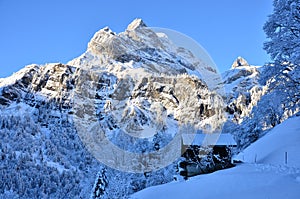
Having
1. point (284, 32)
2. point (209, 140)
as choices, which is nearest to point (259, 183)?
point (284, 32)

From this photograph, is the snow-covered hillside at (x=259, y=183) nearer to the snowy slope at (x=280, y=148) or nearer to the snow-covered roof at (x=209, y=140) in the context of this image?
the snowy slope at (x=280, y=148)

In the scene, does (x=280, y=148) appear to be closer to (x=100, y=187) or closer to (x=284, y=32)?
(x=284, y=32)

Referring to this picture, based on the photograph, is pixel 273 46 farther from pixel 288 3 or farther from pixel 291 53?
pixel 288 3

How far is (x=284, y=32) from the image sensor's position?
41.5 feet

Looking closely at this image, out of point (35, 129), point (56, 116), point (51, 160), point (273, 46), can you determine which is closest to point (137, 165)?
point (273, 46)

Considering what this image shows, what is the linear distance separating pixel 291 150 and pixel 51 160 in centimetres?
10820

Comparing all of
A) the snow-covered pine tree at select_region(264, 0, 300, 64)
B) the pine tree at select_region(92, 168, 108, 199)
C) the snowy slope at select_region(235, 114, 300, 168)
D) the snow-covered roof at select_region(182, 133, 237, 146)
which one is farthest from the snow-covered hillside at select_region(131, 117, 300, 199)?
the pine tree at select_region(92, 168, 108, 199)

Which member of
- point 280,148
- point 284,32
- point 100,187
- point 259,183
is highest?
point 284,32

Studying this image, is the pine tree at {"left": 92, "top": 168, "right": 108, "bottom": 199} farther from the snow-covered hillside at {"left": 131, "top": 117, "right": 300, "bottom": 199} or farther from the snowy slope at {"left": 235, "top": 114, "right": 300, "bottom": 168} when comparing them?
the snow-covered hillside at {"left": 131, "top": 117, "right": 300, "bottom": 199}

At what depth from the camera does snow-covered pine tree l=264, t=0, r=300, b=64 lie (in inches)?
475

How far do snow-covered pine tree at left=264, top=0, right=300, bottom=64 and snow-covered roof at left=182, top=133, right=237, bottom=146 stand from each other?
8872 mm

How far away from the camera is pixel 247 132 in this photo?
2106cm

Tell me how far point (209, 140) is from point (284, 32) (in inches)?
404

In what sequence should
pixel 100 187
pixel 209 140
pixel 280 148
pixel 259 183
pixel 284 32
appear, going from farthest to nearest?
pixel 100 187 → pixel 209 140 → pixel 280 148 → pixel 284 32 → pixel 259 183
